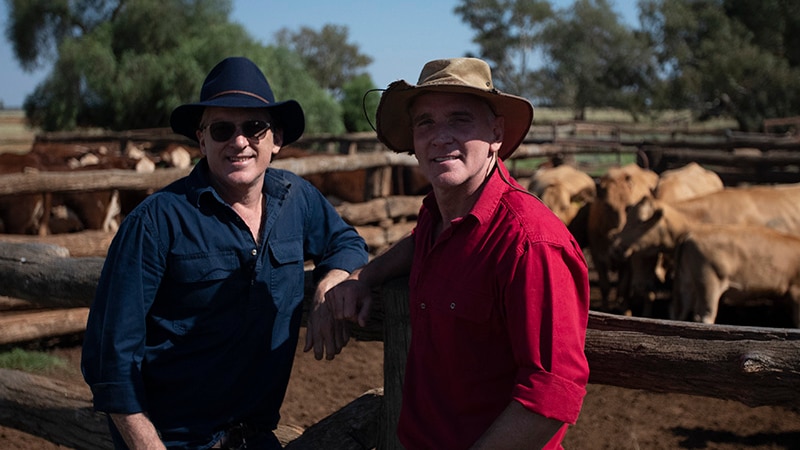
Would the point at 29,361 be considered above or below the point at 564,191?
below

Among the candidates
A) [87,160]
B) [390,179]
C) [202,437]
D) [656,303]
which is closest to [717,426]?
[656,303]

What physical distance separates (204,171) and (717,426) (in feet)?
14.8

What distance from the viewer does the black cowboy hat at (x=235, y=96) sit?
7.82 ft

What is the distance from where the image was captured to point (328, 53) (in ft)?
252

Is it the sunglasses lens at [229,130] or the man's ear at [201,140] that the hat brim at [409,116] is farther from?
the man's ear at [201,140]

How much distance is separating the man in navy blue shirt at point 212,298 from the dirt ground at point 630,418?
120 inches

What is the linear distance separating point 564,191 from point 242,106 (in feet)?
29.7

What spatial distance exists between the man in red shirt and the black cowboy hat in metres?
0.42

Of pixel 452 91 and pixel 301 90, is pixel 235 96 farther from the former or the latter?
pixel 301 90

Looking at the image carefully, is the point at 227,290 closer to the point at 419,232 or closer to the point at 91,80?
the point at 419,232

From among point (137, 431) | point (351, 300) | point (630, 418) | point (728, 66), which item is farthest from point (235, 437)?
point (728, 66)

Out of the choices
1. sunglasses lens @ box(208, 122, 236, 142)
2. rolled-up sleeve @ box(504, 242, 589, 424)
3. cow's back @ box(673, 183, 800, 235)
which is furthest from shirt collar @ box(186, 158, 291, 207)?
cow's back @ box(673, 183, 800, 235)

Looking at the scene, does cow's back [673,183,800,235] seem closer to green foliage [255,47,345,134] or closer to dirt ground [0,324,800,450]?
dirt ground [0,324,800,450]

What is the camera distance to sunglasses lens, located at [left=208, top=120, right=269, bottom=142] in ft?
7.85
